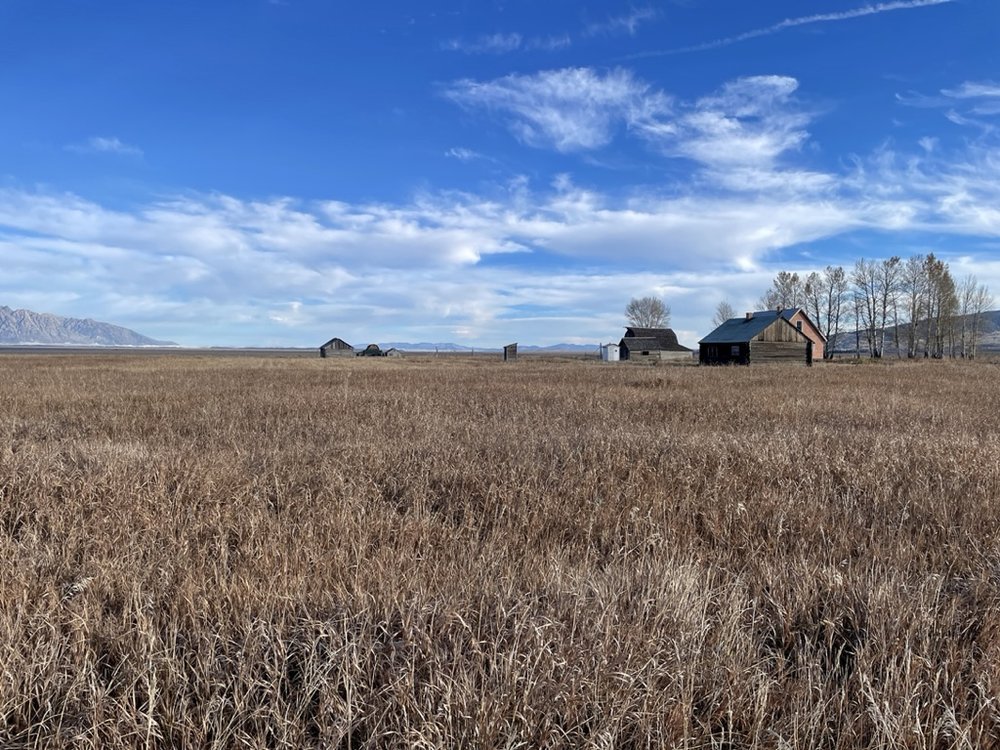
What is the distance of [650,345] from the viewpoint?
86250 millimetres

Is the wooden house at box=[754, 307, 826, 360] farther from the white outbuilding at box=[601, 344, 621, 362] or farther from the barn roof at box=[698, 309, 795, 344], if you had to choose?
the white outbuilding at box=[601, 344, 621, 362]

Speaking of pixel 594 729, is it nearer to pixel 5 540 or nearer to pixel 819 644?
pixel 819 644

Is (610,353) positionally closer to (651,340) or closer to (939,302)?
(651,340)

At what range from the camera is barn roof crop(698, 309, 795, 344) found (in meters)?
53.6

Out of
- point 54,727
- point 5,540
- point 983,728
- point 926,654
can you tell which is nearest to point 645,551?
point 926,654

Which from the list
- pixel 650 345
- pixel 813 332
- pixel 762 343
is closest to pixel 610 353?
pixel 650 345

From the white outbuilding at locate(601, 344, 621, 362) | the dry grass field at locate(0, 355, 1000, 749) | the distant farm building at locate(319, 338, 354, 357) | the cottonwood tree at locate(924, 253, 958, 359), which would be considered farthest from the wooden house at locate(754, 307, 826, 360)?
the distant farm building at locate(319, 338, 354, 357)

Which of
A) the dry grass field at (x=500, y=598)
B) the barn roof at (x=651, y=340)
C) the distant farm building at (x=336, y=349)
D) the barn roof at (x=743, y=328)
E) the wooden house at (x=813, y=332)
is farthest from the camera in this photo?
the distant farm building at (x=336, y=349)

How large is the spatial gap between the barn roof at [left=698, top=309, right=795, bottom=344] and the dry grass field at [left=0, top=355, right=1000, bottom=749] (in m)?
49.9

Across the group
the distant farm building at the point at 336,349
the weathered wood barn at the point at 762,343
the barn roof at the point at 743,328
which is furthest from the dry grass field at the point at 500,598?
the distant farm building at the point at 336,349

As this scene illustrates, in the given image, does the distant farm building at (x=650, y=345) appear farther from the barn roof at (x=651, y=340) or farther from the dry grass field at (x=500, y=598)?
the dry grass field at (x=500, y=598)

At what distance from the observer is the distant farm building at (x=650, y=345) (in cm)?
8475

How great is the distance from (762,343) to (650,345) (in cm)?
3321

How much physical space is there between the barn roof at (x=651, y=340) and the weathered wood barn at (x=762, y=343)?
28.4 metres
